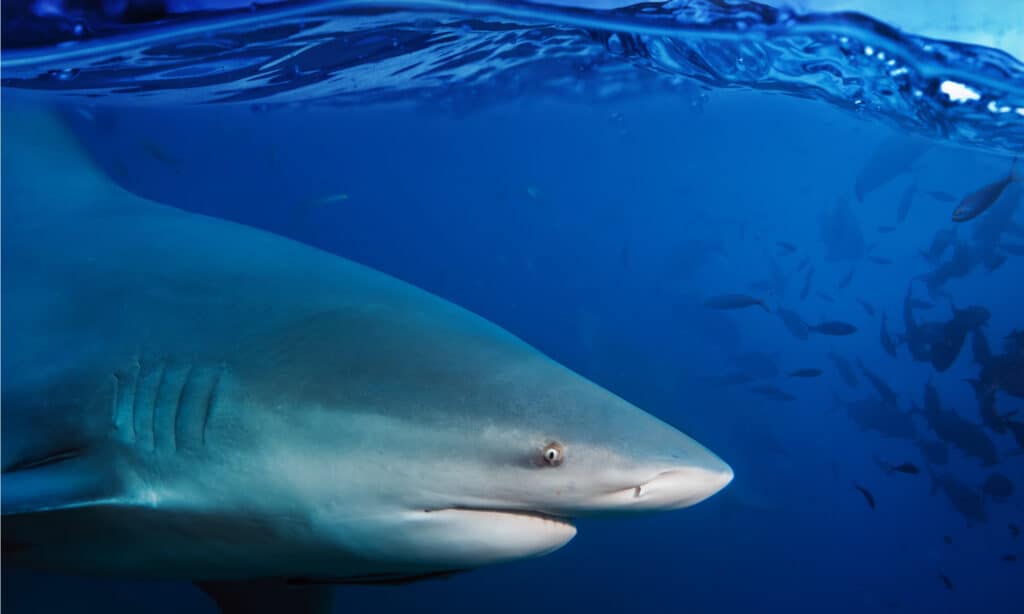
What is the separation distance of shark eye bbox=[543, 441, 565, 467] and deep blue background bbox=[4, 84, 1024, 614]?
1.37 ft

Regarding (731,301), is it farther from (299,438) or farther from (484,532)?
(299,438)

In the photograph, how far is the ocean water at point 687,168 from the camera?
20.8 ft

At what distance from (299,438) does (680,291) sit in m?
46.0

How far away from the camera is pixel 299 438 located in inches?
80.5

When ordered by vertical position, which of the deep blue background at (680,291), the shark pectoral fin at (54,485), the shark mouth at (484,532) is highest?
the shark pectoral fin at (54,485)

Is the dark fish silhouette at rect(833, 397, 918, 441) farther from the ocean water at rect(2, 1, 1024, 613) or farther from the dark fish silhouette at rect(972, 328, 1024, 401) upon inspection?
the dark fish silhouette at rect(972, 328, 1024, 401)

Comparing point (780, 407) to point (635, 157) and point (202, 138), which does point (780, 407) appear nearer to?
point (635, 157)

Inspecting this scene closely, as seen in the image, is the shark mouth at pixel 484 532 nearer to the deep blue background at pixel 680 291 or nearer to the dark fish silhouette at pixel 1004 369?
the deep blue background at pixel 680 291

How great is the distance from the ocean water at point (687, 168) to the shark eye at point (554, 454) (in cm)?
39

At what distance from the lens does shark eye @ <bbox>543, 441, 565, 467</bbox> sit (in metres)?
1.92

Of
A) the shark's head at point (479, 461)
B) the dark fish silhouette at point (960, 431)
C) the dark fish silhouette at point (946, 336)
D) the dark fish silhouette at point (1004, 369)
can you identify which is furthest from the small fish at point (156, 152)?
the dark fish silhouette at point (960, 431)

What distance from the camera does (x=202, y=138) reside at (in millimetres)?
18734

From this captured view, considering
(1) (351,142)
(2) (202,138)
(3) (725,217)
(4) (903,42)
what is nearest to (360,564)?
(4) (903,42)

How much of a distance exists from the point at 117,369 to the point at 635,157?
93.3 ft
